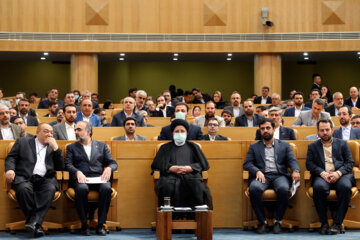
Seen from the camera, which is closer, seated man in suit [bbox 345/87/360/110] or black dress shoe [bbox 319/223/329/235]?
black dress shoe [bbox 319/223/329/235]

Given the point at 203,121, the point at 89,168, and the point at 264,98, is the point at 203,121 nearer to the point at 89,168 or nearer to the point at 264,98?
the point at 89,168

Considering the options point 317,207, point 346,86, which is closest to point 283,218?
point 317,207

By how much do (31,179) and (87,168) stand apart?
→ 62 cm

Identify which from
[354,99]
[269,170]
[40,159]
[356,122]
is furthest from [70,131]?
[354,99]

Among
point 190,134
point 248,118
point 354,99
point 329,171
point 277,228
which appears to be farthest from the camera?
point 354,99

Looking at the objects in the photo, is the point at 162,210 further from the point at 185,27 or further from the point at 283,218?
the point at 185,27

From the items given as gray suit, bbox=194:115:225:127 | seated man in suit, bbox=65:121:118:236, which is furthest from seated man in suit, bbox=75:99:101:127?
seated man in suit, bbox=65:121:118:236

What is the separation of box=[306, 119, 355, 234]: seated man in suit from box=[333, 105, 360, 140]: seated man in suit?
3.75 feet

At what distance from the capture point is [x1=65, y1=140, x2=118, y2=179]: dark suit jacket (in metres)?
7.33

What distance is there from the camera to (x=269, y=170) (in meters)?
7.48

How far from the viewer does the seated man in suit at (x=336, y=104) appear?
11.5 metres

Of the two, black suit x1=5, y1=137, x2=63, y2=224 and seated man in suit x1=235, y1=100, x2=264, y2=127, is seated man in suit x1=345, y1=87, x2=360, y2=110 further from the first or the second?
black suit x1=5, y1=137, x2=63, y2=224

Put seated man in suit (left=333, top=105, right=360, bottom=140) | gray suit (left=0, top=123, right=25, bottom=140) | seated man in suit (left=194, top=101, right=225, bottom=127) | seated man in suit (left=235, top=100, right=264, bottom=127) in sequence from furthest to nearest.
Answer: seated man in suit (left=235, top=100, right=264, bottom=127)
seated man in suit (left=194, top=101, right=225, bottom=127)
seated man in suit (left=333, top=105, right=360, bottom=140)
gray suit (left=0, top=123, right=25, bottom=140)

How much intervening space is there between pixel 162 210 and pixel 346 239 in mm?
1917
